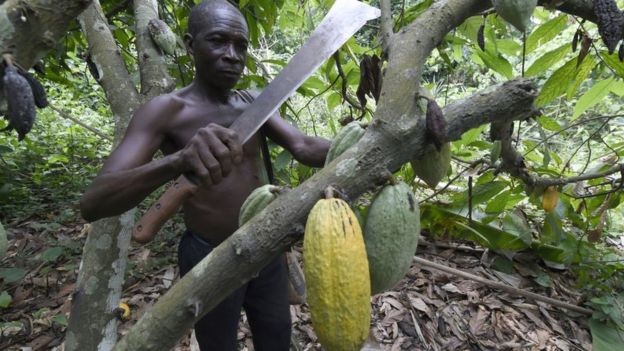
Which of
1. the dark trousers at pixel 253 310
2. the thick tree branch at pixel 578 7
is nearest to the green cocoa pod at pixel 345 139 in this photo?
the thick tree branch at pixel 578 7

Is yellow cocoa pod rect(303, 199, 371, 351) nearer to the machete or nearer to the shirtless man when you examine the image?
the machete

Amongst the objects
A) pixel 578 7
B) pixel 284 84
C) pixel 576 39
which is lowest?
pixel 284 84

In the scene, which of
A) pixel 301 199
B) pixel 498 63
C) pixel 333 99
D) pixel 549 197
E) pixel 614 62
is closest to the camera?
pixel 301 199

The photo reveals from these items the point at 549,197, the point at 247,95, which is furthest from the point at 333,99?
the point at 549,197

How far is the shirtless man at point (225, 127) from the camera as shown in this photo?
5.05 feet

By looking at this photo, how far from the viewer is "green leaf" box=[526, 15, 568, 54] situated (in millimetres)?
1612

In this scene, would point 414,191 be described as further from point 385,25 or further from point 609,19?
point 609,19

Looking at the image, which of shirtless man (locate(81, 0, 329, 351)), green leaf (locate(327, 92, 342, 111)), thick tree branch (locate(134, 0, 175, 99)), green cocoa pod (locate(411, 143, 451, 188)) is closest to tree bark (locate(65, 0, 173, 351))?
thick tree branch (locate(134, 0, 175, 99))

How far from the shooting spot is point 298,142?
1841mm

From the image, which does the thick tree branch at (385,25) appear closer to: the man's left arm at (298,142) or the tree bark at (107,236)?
the man's left arm at (298,142)

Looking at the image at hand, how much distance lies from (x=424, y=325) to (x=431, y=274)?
0.41 metres

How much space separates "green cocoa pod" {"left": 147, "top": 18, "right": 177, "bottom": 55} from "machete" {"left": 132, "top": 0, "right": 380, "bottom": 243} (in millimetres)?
815

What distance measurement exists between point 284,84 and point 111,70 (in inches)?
40.1

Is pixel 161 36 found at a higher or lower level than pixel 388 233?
higher
